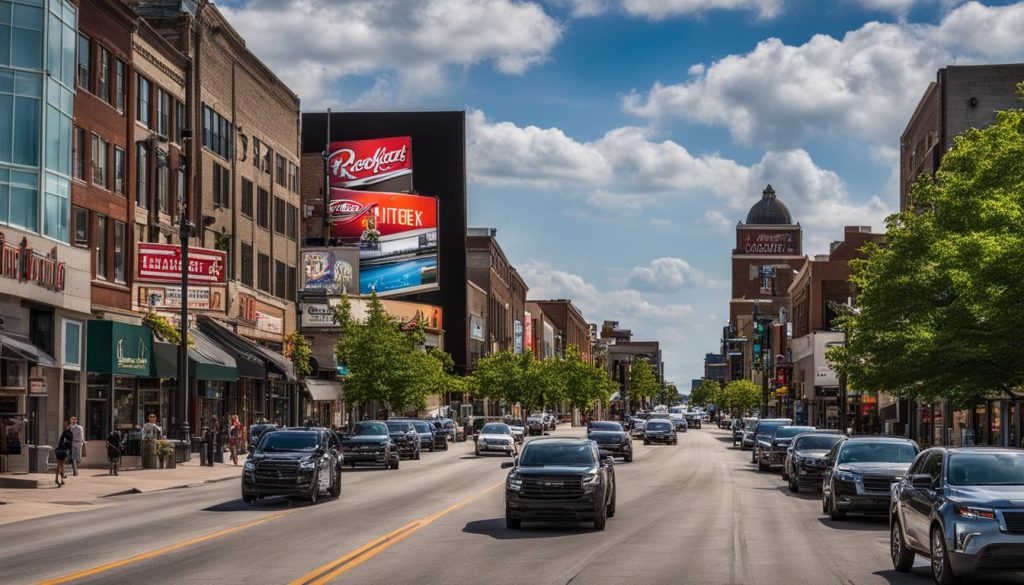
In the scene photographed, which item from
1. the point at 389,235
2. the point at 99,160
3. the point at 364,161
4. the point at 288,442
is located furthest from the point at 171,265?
the point at 364,161

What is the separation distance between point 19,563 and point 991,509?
12.8 meters

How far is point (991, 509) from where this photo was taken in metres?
15.5

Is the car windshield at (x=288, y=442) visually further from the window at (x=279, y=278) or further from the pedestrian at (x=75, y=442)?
the window at (x=279, y=278)

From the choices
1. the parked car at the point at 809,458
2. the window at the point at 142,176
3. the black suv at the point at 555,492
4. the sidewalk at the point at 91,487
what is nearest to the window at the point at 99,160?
the window at the point at 142,176

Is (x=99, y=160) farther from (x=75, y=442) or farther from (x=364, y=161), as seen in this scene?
(x=364, y=161)

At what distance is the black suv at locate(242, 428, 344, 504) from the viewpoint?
30.4 meters

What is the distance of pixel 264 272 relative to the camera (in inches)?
2837

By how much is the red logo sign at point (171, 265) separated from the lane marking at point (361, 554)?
955 inches

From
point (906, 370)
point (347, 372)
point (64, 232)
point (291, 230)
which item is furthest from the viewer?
point (347, 372)

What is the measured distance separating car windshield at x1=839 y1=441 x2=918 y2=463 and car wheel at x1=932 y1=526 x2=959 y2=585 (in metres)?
10.9

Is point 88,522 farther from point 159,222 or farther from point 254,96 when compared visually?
point 254,96

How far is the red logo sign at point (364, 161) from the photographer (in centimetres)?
11069

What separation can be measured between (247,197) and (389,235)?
40706mm

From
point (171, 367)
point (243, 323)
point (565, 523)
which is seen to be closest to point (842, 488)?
point (565, 523)
